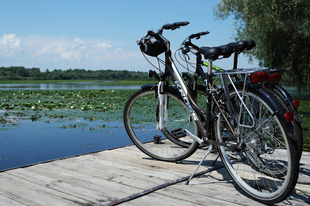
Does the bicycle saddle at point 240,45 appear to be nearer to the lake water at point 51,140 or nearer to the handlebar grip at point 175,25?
the handlebar grip at point 175,25

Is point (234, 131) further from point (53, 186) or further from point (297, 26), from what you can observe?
point (297, 26)

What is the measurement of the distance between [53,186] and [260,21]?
1136 centimetres

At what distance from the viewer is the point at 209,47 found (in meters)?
2.74

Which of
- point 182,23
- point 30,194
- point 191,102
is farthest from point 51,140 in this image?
point 182,23

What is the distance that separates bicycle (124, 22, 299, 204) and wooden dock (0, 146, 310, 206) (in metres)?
0.18

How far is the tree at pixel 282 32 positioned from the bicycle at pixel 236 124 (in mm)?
9438

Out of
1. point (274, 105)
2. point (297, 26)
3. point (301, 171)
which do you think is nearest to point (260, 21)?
point (297, 26)

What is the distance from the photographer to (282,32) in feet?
42.2

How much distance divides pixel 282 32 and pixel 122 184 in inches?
475

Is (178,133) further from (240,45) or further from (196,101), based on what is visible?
(240,45)

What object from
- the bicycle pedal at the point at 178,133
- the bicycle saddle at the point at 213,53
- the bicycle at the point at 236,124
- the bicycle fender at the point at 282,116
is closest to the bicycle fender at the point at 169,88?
the bicycle at the point at 236,124

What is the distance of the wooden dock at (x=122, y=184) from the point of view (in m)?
2.29

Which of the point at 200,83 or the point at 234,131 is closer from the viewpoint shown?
the point at 234,131

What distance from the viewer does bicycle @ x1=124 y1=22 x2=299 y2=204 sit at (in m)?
2.15
